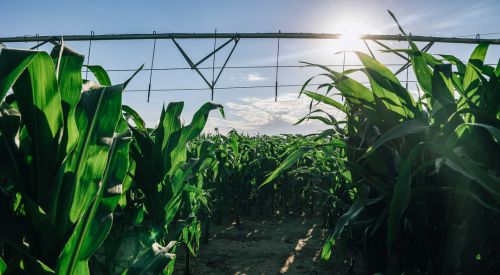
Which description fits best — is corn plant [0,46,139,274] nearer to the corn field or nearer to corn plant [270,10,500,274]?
the corn field

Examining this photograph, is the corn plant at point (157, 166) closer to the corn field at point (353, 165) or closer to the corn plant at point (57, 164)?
the corn field at point (353, 165)

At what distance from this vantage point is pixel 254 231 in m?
4.80

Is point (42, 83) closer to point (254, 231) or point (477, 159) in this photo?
point (477, 159)

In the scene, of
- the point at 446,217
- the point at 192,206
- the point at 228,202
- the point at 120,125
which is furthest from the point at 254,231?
the point at 446,217

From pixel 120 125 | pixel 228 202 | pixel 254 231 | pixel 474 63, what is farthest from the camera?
pixel 228 202

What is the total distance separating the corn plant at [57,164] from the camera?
2.88 feet

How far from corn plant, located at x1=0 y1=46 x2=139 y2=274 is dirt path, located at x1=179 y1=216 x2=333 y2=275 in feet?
7.78

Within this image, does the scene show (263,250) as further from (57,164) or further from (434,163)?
(57,164)

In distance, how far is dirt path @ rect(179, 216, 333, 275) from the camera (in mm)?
3271

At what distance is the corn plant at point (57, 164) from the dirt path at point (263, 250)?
237 centimetres

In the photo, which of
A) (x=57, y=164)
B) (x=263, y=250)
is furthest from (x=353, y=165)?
→ (x=263, y=250)

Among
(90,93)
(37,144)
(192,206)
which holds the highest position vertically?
(90,93)

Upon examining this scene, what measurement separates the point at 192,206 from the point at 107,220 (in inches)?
77.0

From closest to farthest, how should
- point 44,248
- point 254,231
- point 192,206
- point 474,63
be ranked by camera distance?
point 44,248 < point 474,63 < point 192,206 < point 254,231
